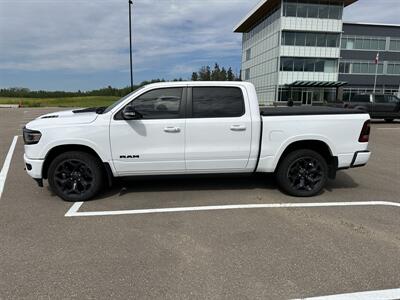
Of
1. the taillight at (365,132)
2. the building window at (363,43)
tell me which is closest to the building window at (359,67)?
the building window at (363,43)

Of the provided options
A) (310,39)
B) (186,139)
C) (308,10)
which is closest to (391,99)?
(186,139)

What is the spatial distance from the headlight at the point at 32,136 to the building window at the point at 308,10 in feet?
145

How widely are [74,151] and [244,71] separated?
59234 mm

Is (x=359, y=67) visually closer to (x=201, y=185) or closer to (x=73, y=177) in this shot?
(x=201, y=185)

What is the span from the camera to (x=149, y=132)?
495 cm

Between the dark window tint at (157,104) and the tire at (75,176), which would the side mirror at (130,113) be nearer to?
the dark window tint at (157,104)

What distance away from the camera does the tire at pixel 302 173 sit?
17.4ft

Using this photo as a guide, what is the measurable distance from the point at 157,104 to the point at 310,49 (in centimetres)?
4419

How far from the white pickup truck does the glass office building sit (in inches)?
1616

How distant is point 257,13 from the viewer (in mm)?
49281

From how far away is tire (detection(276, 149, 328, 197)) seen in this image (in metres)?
5.32

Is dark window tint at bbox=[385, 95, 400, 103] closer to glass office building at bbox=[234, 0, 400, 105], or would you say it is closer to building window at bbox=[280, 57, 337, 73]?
glass office building at bbox=[234, 0, 400, 105]

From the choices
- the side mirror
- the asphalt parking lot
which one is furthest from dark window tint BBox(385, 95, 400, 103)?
the side mirror

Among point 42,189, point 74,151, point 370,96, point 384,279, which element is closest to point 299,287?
point 384,279
